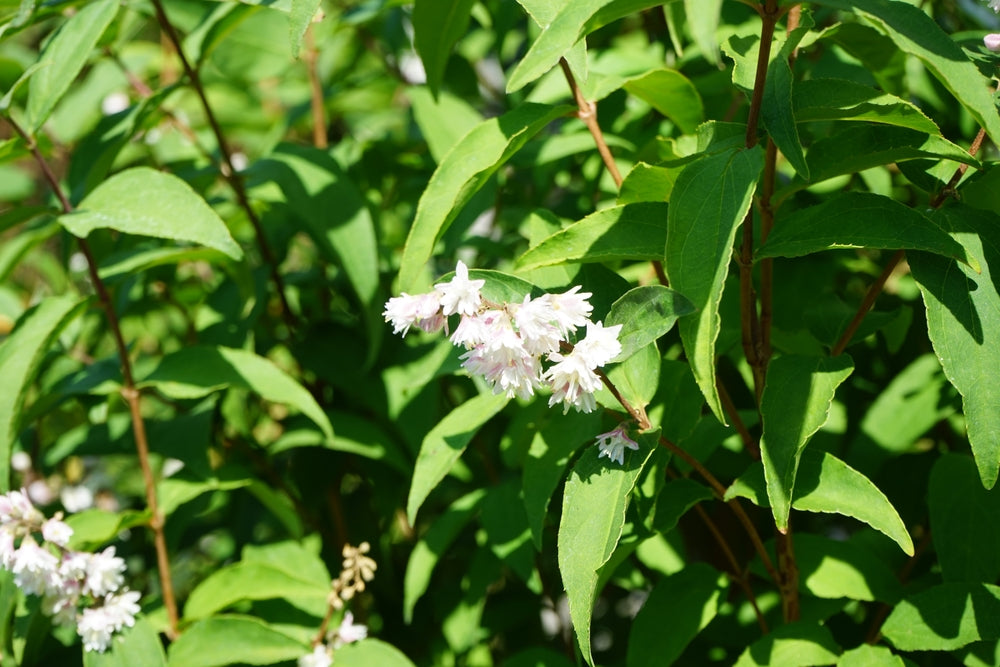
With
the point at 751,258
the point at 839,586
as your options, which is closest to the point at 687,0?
the point at 751,258

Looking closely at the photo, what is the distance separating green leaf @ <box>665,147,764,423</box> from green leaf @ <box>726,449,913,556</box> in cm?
21

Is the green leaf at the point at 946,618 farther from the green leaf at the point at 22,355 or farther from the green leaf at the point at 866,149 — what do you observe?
the green leaf at the point at 22,355

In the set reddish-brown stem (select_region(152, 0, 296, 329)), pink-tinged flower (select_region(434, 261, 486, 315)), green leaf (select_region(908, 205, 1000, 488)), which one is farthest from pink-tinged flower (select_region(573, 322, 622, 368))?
reddish-brown stem (select_region(152, 0, 296, 329))

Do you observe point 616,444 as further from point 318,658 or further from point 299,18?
point 318,658

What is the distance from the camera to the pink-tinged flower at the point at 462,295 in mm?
900

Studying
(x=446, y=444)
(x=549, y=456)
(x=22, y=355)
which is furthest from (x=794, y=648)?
(x=22, y=355)

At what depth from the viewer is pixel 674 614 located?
1.27m

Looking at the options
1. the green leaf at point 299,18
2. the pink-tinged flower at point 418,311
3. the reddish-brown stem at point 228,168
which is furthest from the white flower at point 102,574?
the green leaf at point 299,18

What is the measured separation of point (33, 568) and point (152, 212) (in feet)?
1.61

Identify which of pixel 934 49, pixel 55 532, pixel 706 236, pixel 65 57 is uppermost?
pixel 65 57

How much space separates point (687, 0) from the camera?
1271 millimetres

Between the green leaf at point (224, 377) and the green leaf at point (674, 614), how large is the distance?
0.52 m

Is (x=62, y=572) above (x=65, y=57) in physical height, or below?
below

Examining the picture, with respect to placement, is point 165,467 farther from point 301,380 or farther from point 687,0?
point 687,0
